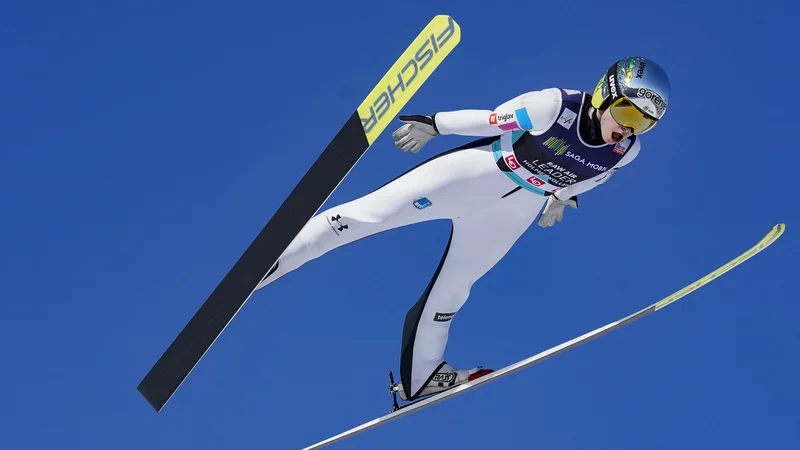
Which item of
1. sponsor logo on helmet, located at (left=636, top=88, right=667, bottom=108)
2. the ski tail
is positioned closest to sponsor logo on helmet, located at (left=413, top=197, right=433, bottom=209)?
the ski tail

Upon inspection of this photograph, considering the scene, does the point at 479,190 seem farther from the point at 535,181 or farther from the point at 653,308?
the point at 653,308

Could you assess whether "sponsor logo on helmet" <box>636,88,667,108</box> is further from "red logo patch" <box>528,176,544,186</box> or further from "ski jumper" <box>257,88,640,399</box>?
"red logo patch" <box>528,176,544,186</box>

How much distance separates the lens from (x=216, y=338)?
8.24 m

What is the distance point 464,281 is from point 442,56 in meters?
2.12

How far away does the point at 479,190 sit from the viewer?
845 centimetres

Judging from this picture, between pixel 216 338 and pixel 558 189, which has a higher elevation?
pixel 558 189

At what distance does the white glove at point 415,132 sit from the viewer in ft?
26.9

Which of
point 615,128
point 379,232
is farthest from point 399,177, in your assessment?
point 615,128

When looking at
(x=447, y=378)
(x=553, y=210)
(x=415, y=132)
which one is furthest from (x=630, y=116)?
(x=447, y=378)

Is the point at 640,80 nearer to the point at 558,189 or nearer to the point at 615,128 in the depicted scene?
the point at 615,128

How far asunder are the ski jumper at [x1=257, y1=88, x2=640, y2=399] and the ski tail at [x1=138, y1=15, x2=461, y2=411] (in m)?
0.33

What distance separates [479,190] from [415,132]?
2.06 feet

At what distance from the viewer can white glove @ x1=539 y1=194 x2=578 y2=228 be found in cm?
870

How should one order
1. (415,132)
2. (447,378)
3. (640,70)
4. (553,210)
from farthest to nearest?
(447,378) → (553,210) → (415,132) → (640,70)
